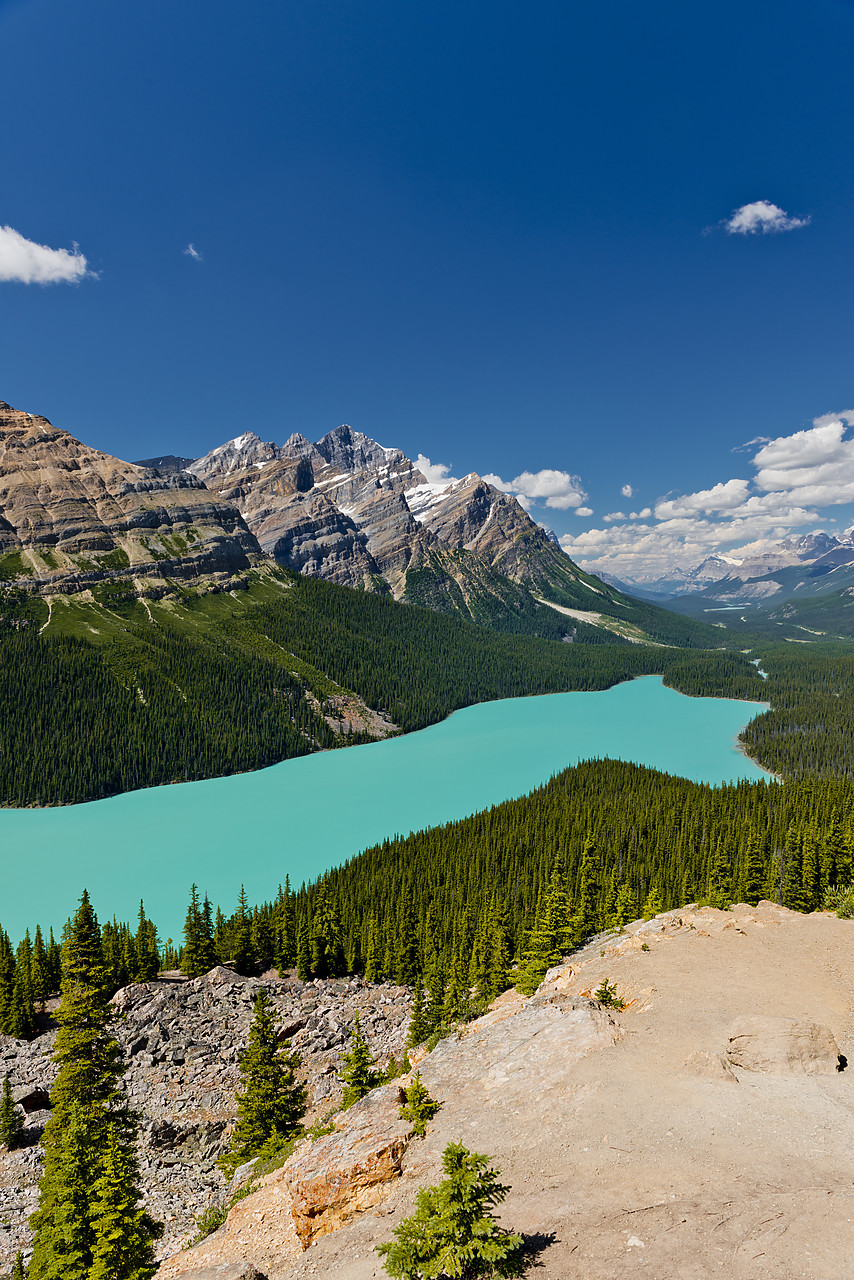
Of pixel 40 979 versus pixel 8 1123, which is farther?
pixel 40 979

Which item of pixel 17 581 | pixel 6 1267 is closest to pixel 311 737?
pixel 17 581

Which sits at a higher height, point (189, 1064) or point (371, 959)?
point (189, 1064)

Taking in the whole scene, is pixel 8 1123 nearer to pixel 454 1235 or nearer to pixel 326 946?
pixel 326 946

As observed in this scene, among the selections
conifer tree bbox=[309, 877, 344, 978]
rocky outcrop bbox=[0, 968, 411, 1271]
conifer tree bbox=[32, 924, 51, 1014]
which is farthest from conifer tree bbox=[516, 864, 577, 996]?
conifer tree bbox=[32, 924, 51, 1014]

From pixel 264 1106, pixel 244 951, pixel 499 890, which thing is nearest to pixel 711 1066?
pixel 264 1106

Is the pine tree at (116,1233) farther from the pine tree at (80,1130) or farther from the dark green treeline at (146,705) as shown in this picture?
the dark green treeline at (146,705)

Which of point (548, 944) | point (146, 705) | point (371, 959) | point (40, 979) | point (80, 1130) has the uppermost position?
point (146, 705)

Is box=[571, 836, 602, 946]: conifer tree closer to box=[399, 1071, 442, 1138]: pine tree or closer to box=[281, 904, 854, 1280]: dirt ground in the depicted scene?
box=[281, 904, 854, 1280]: dirt ground
